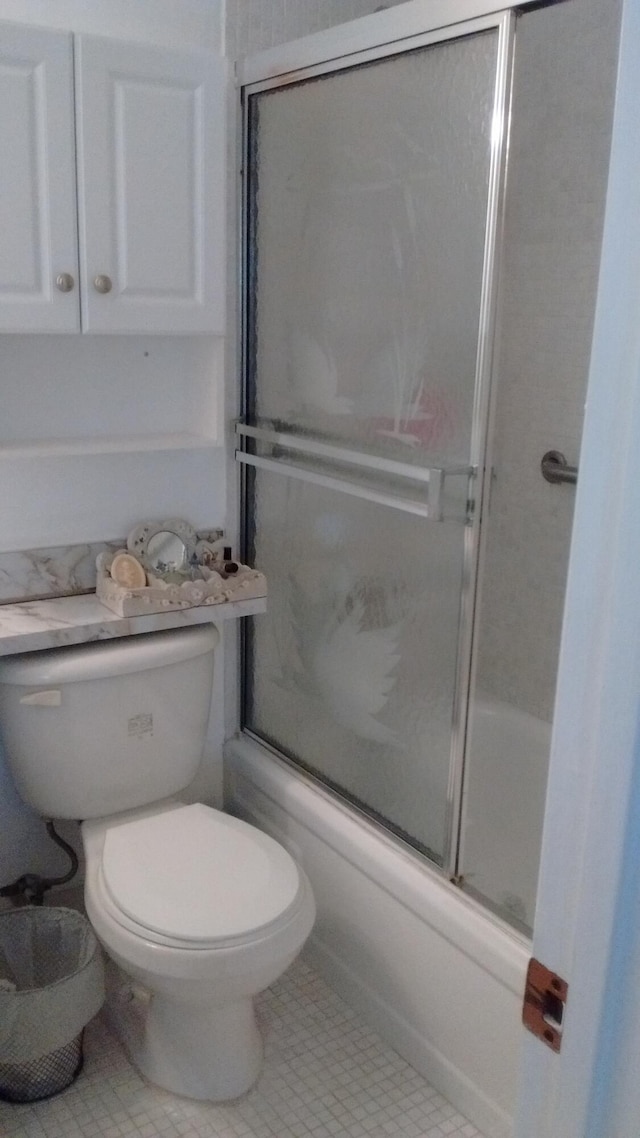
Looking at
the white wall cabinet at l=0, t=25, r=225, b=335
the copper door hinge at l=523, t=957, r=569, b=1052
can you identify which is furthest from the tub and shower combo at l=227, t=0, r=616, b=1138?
the copper door hinge at l=523, t=957, r=569, b=1052

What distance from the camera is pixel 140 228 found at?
70.3 inches

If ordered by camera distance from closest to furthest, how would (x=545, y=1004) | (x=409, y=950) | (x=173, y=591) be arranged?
(x=545, y=1004) < (x=409, y=950) < (x=173, y=591)

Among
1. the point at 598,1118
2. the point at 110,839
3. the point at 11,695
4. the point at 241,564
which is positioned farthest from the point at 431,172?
the point at 598,1118

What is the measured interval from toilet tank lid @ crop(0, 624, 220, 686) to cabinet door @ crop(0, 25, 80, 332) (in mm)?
592

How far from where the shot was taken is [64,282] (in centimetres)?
172

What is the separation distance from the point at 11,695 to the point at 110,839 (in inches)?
12.8

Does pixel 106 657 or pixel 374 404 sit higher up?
pixel 374 404

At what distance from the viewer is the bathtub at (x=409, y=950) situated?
1637 millimetres

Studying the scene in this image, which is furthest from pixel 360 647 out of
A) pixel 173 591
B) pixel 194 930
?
pixel 194 930

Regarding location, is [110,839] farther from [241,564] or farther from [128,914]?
[241,564]

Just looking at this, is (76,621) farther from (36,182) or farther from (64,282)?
(36,182)

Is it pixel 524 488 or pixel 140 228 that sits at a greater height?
pixel 140 228

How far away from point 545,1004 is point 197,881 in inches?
45.8

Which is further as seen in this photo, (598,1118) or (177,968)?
(177,968)
